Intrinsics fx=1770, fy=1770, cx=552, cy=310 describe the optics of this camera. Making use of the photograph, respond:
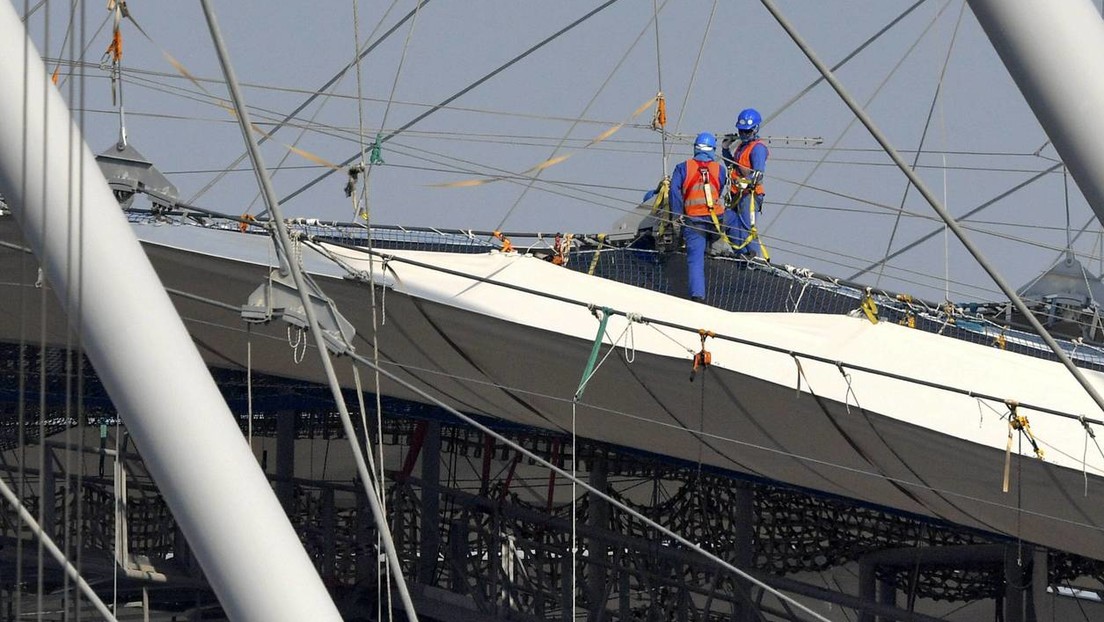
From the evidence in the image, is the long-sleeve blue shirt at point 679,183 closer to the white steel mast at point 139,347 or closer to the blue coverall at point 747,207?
the blue coverall at point 747,207

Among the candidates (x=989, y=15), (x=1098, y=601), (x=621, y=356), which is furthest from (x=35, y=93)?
(x=1098, y=601)

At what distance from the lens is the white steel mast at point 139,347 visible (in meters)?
4.13

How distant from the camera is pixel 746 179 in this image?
1530 cm

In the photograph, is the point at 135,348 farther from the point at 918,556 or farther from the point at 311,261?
the point at 918,556

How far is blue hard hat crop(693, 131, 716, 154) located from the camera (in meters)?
14.7

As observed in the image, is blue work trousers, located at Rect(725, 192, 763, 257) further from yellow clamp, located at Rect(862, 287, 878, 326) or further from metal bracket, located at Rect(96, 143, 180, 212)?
metal bracket, located at Rect(96, 143, 180, 212)

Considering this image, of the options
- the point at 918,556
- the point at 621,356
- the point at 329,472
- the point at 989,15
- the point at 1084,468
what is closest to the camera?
the point at 989,15

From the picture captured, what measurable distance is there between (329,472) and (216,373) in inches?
403

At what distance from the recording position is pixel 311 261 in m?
12.7

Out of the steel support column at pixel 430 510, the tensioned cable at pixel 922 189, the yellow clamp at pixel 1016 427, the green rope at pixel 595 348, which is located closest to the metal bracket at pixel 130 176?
the green rope at pixel 595 348

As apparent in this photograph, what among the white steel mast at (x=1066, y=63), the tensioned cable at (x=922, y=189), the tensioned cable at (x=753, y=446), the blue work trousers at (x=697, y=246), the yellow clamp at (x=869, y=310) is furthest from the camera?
the blue work trousers at (x=697, y=246)

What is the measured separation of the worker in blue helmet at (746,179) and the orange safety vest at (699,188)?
0.29m

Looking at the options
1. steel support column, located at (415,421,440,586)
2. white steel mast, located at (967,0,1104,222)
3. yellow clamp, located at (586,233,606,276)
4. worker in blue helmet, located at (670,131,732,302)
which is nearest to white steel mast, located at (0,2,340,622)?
white steel mast, located at (967,0,1104,222)

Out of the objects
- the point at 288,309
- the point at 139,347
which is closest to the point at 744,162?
the point at 288,309
